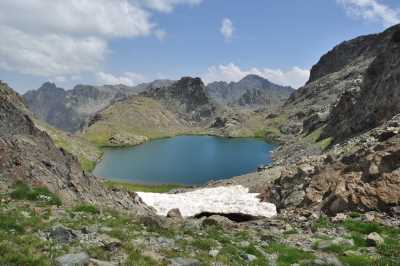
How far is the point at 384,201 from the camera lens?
1091 inches

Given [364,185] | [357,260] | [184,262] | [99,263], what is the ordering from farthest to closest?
[364,185] < [357,260] < [184,262] < [99,263]

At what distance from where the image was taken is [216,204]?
2343 inches

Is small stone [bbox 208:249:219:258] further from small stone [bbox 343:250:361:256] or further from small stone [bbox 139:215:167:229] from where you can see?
small stone [bbox 343:250:361:256]

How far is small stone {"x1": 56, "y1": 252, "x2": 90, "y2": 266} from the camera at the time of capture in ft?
43.9

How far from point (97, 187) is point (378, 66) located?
118788 mm

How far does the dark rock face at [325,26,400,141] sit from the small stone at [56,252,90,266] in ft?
286

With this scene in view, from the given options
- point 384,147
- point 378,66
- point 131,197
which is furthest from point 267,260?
point 378,66

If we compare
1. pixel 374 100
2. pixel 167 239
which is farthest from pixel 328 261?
pixel 374 100

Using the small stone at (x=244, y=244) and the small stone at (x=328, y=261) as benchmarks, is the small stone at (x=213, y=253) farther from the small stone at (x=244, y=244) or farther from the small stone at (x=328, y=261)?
the small stone at (x=328, y=261)

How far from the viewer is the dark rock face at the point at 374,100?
97750mm

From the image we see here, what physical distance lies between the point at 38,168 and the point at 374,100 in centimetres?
10713

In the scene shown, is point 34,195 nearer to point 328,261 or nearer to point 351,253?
point 328,261

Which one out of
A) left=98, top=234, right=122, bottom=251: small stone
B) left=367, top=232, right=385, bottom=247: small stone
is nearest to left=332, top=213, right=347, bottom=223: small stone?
left=367, top=232, right=385, bottom=247: small stone

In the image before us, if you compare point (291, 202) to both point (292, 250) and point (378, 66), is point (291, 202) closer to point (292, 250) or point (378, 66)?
point (292, 250)
